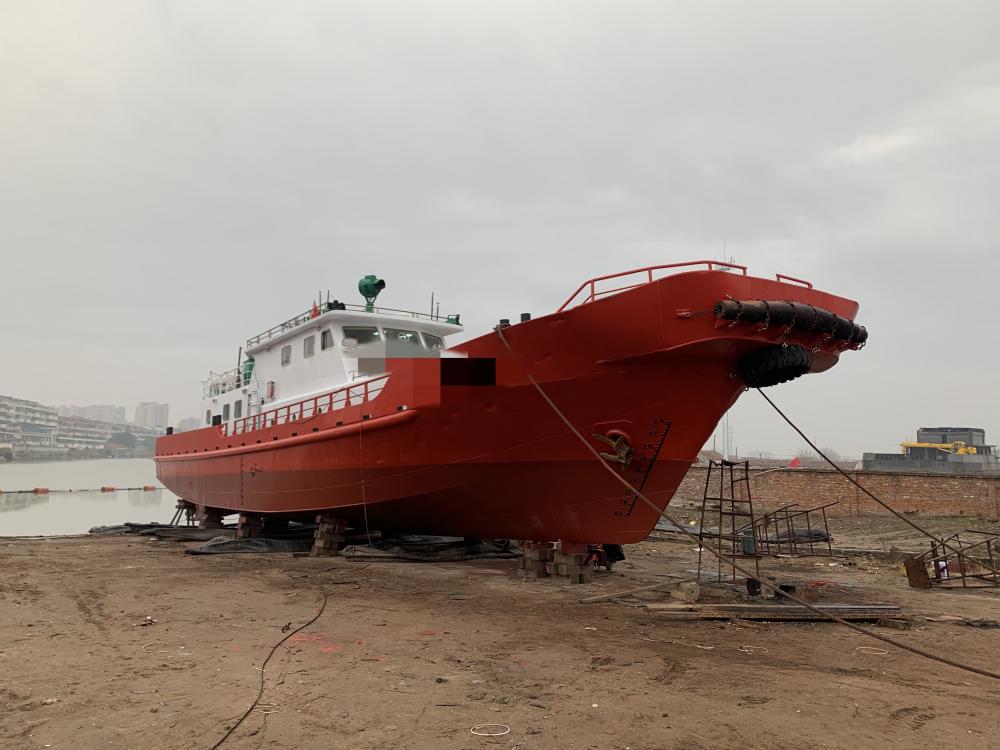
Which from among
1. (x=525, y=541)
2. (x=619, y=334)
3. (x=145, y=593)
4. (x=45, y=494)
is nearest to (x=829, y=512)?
(x=525, y=541)

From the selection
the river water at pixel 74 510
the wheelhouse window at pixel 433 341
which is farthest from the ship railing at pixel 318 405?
the river water at pixel 74 510

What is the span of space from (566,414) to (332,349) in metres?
6.76

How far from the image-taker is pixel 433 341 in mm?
14312

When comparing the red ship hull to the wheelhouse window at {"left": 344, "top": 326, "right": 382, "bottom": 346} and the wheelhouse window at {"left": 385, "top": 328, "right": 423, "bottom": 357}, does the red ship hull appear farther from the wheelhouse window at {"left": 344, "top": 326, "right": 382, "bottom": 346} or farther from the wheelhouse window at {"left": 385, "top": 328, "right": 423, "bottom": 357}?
the wheelhouse window at {"left": 344, "top": 326, "right": 382, "bottom": 346}

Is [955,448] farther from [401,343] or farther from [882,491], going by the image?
[401,343]

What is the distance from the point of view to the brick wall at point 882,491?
18.1 m

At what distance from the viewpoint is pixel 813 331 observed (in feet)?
24.8

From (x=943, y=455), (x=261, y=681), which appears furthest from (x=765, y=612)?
(x=943, y=455)

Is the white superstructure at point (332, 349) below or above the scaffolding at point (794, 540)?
above

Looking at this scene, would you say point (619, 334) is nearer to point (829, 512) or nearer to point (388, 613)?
point (388, 613)

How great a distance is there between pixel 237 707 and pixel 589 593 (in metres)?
5.28

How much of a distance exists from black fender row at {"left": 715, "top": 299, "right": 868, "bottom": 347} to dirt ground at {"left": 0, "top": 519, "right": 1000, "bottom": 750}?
10.9 feet

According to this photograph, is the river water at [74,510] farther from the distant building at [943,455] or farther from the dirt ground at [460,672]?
the distant building at [943,455]

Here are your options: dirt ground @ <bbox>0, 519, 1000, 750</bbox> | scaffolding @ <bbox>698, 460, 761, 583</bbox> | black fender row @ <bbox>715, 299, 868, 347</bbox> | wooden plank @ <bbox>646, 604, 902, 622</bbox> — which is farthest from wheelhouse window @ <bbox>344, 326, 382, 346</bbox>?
wooden plank @ <bbox>646, 604, 902, 622</bbox>
